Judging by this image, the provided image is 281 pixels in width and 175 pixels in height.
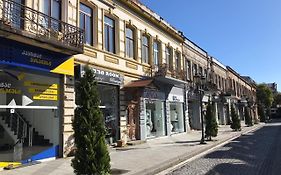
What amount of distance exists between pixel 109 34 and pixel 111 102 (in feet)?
11.9

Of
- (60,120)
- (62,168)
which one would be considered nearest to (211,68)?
(60,120)

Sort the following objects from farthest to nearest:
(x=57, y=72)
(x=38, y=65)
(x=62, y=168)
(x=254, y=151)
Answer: (x=254, y=151) → (x=57, y=72) → (x=38, y=65) → (x=62, y=168)

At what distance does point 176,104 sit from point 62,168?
1518cm

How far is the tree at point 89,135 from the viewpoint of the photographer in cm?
771

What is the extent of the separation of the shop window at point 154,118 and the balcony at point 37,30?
796 centimetres

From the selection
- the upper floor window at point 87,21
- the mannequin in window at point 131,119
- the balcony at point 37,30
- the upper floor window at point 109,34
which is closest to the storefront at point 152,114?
the mannequin in window at point 131,119

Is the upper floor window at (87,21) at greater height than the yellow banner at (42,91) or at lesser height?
greater

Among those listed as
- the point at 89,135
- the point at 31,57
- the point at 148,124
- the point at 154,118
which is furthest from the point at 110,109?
the point at 89,135

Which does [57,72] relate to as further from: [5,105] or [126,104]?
[126,104]

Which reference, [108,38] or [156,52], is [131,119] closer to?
[108,38]

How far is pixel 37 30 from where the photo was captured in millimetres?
11312

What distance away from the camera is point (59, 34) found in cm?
1232

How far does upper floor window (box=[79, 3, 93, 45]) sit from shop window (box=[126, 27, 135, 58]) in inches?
139

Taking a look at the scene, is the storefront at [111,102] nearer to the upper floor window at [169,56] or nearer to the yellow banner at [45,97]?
the yellow banner at [45,97]
